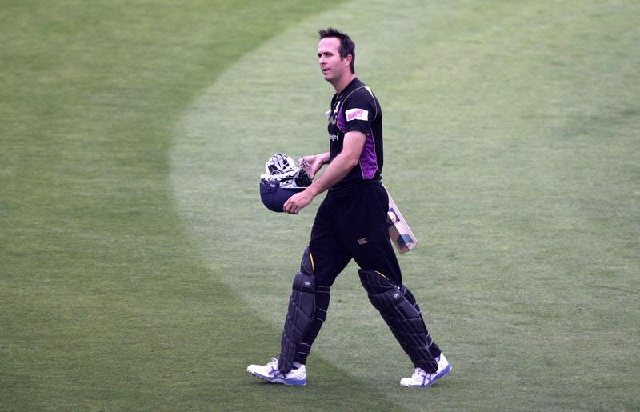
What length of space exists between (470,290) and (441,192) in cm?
251

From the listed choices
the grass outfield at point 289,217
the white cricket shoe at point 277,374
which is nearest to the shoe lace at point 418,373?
the grass outfield at point 289,217

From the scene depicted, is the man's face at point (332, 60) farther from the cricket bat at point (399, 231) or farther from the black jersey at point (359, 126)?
the cricket bat at point (399, 231)

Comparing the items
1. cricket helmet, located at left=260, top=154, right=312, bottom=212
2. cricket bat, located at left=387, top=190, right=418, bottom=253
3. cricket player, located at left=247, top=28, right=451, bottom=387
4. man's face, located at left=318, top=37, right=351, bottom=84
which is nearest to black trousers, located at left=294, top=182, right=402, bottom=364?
cricket player, located at left=247, top=28, right=451, bottom=387

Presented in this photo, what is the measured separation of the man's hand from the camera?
6562 mm

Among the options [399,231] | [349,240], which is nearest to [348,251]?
[349,240]

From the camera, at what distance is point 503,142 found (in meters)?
12.2

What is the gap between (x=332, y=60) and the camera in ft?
21.7

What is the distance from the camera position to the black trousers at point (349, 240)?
22.0 feet

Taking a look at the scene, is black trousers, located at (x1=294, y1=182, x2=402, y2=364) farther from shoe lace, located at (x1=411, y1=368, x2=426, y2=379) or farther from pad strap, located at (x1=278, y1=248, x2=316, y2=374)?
shoe lace, located at (x1=411, y1=368, x2=426, y2=379)

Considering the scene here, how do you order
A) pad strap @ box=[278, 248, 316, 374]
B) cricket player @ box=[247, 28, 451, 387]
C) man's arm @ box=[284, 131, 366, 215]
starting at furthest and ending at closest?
1. pad strap @ box=[278, 248, 316, 374]
2. cricket player @ box=[247, 28, 451, 387]
3. man's arm @ box=[284, 131, 366, 215]

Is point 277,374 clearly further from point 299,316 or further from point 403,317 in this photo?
point 403,317

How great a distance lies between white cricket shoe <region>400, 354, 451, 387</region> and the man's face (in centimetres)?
187

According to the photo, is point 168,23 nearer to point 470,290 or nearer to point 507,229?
point 507,229

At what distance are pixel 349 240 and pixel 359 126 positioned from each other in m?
0.73
